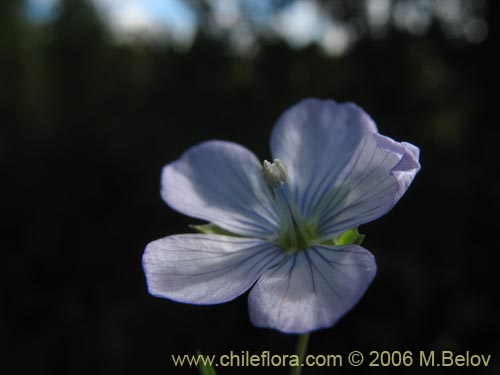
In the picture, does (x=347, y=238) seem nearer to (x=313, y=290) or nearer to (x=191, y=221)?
(x=313, y=290)

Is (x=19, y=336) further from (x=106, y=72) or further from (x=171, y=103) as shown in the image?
(x=106, y=72)

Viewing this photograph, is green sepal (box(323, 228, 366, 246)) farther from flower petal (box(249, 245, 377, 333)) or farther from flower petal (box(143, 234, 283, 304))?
flower petal (box(143, 234, 283, 304))

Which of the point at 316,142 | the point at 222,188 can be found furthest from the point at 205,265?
the point at 316,142

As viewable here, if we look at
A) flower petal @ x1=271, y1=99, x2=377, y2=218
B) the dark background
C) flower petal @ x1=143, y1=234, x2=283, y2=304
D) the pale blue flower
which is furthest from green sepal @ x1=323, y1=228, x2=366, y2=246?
the dark background

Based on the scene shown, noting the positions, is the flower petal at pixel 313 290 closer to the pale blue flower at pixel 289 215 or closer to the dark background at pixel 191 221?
the pale blue flower at pixel 289 215

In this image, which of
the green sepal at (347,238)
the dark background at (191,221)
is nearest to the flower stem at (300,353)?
the green sepal at (347,238)
